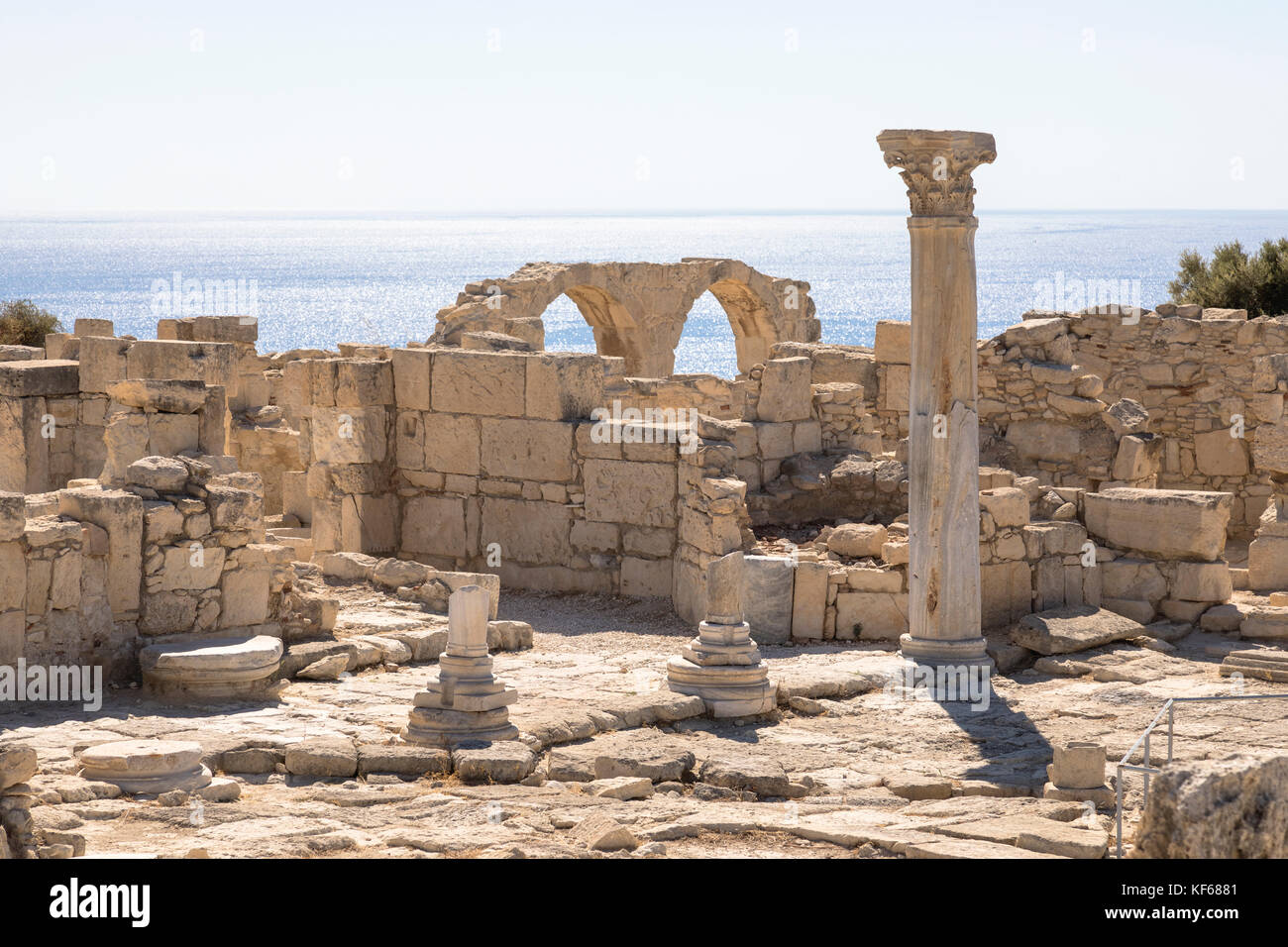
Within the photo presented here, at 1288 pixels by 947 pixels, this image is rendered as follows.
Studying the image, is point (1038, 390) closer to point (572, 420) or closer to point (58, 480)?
point (572, 420)

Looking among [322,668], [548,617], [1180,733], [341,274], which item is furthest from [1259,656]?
[341,274]

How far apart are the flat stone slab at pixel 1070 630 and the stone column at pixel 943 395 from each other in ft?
2.82

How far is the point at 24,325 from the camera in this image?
29156mm

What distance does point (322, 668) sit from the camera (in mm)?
11070

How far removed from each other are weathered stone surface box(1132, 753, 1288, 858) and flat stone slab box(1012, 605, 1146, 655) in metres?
6.18

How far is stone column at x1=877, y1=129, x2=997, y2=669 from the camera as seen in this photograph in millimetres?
11094

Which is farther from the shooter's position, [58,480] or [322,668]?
[58,480]

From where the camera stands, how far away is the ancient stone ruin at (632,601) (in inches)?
326

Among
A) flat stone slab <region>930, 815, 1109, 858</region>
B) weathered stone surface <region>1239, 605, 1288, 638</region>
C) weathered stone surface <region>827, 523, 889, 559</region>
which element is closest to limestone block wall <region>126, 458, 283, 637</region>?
weathered stone surface <region>827, 523, 889, 559</region>

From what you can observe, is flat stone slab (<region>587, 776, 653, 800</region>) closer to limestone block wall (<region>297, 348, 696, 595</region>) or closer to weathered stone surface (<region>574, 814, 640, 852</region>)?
weathered stone surface (<region>574, 814, 640, 852</region>)

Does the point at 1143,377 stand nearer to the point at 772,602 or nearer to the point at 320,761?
the point at 772,602

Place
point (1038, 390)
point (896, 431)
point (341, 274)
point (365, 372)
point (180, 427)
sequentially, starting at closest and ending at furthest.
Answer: point (180, 427)
point (365, 372)
point (1038, 390)
point (896, 431)
point (341, 274)

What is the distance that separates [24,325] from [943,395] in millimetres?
22218
